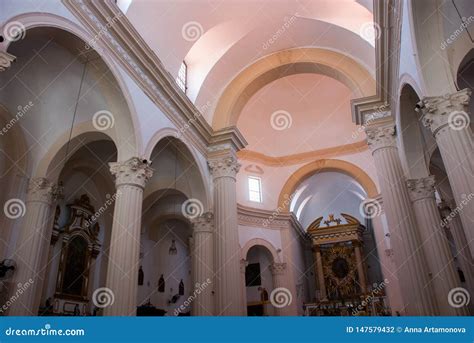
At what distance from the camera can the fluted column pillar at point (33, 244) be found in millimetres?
8127

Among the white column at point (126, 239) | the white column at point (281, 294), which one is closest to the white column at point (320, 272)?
the white column at point (281, 294)

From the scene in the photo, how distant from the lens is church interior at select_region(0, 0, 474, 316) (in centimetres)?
688

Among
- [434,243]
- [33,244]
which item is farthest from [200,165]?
[434,243]

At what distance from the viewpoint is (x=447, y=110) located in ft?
18.9

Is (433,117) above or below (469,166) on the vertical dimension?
above

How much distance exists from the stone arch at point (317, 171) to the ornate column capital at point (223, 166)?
7.85 metres

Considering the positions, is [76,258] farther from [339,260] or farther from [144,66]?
[339,260]

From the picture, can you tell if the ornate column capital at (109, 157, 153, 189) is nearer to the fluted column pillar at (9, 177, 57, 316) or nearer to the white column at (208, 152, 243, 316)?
the fluted column pillar at (9, 177, 57, 316)

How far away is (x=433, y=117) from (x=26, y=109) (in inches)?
325

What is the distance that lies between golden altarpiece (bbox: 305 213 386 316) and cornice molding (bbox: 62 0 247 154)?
14.0m

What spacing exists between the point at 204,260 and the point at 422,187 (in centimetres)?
592

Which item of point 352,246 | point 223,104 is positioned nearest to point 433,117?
point 223,104

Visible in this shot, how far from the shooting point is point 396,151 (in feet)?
32.9

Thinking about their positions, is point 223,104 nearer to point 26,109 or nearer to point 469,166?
point 26,109
